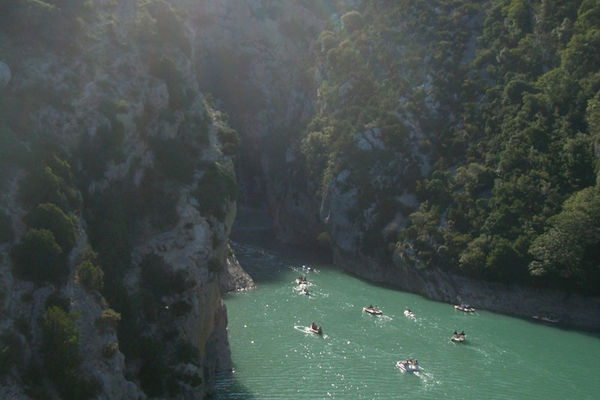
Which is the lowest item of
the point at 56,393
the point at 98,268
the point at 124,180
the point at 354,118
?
the point at 56,393

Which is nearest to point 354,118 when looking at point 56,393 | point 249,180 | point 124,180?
point 249,180

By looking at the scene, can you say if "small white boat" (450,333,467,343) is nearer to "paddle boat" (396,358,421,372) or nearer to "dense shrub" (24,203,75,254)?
"paddle boat" (396,358,421,372)

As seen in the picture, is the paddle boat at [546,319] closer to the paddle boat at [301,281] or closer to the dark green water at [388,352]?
the dark green water at [388,352]

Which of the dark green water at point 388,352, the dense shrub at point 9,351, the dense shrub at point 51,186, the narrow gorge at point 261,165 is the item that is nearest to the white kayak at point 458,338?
the dark green water at point 388,352

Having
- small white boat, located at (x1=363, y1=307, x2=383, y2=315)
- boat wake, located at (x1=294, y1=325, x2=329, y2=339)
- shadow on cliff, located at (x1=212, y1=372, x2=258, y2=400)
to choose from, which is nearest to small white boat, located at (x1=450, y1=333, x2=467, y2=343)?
small white boat, located at (x1=363, y1=307, x2=383, y2=315)

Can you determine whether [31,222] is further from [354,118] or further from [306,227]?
[306,227]
